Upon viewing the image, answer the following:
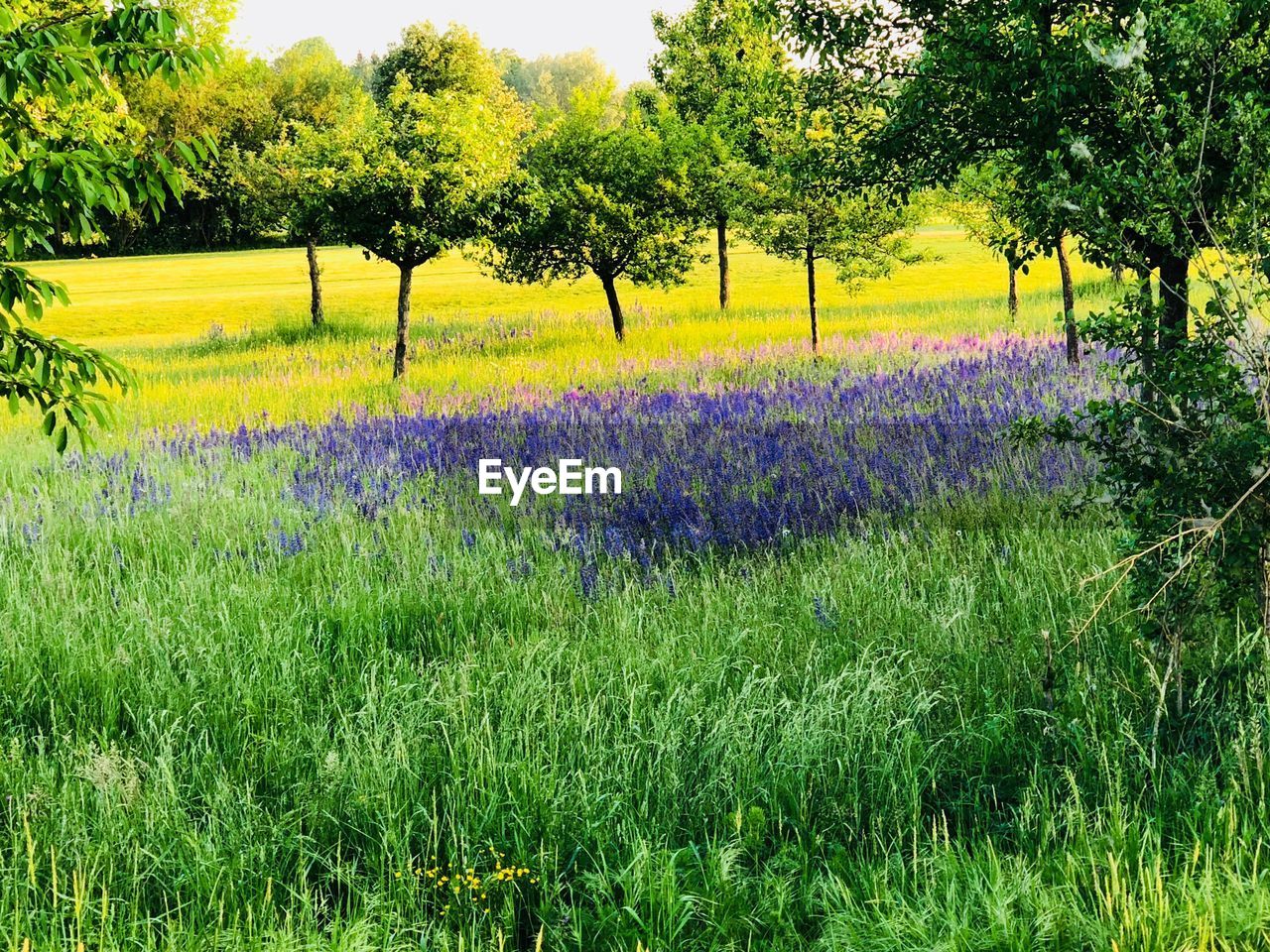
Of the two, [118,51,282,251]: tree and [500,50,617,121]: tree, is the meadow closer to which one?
[118,51,282,251]: tree

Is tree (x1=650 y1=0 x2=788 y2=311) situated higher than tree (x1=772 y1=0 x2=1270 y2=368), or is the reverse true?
tree (x1=650 y1=0 x2=788 y2=311)

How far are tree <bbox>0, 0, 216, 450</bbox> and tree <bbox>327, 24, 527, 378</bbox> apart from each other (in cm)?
1198

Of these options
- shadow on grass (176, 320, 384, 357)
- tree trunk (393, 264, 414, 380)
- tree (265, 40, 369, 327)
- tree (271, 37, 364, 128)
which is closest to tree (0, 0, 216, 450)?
tree (265, 40, 369, 327)

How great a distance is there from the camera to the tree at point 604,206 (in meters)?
18.4

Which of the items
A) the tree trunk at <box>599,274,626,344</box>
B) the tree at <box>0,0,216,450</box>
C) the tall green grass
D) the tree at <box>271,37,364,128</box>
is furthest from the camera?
the tree at <box>271,37,364,128</box>

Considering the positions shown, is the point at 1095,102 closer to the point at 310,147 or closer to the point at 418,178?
the point at 418,178

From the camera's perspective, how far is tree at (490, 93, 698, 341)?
60.5 feet

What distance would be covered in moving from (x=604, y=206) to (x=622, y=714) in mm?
15550

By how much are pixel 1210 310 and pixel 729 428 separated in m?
5.88

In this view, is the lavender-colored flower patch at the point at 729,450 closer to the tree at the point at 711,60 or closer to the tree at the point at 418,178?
the tree at the point at 418,178

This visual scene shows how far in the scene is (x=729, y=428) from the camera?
945 cm

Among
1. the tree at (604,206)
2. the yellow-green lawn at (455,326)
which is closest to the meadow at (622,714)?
the yellow-green lawn at (455,326)

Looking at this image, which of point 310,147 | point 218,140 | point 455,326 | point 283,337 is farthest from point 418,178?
point 218,140

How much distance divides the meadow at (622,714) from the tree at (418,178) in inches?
312
